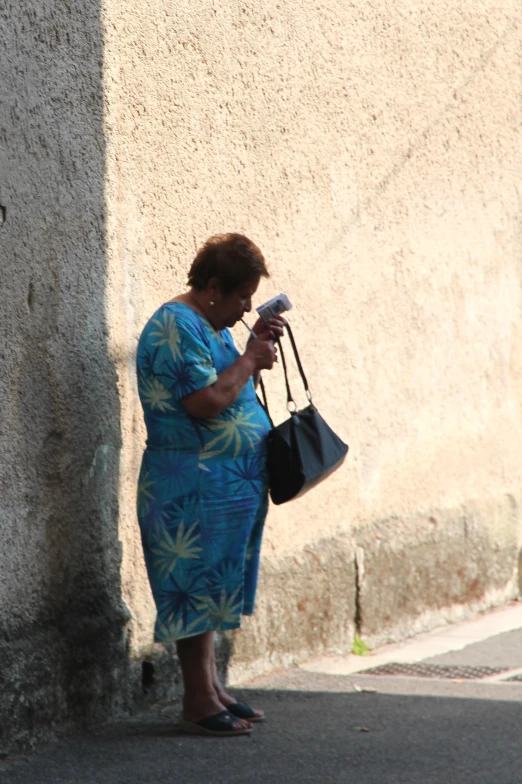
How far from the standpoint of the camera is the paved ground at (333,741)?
3.67 m

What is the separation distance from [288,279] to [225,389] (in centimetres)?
135

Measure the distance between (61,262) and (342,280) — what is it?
173 centimetres

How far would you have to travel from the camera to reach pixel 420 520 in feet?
19.4

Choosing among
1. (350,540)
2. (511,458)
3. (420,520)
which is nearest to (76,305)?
(350,540)

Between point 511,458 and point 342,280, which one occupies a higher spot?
point 342,280

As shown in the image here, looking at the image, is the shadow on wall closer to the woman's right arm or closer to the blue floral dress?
→ the blue floral dress

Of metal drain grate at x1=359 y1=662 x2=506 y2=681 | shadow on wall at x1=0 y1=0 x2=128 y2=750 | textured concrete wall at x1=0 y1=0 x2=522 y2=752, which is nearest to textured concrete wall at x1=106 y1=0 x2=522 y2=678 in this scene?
textured concrete wall at x1=0 y1=0 x2=522 y2=752

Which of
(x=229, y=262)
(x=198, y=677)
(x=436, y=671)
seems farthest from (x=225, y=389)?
(x=436, y=671)

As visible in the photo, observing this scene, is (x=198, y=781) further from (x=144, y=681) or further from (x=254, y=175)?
(x=254, y=175)

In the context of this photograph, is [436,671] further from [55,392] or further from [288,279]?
[55,392]

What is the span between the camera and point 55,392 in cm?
399

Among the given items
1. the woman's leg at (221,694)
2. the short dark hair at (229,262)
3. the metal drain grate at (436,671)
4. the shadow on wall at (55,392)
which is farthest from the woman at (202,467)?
the metal drain grate at (436,671)

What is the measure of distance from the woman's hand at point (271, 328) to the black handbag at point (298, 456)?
27cm

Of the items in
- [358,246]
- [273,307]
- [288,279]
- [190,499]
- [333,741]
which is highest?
[358,246]
